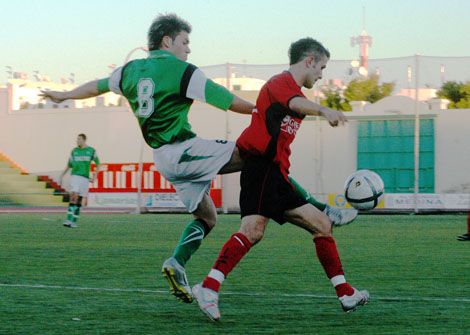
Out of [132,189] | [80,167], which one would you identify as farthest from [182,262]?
[132,189]

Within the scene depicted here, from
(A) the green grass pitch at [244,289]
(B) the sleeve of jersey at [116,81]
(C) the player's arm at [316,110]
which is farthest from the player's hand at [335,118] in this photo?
(B) the sleeve of jersey at [116,81]

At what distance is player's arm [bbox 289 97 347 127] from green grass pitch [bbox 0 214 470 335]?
1187 mm

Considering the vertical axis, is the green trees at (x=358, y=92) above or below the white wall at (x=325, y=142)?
above

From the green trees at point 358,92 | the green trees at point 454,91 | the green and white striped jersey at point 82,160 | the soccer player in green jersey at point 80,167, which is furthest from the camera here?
the green trees at point 454,91

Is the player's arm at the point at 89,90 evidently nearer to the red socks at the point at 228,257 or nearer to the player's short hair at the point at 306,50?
the player's short hair at the point at 306,50

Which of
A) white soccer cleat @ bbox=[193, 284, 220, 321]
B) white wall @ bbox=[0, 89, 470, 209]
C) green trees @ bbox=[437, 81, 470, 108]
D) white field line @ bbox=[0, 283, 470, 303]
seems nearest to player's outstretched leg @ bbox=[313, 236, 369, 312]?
white soccer cleat @ bbox=[193, 284, 220, 321]

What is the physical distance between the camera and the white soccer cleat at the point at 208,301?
20.4ft

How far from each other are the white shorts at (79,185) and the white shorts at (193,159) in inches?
596

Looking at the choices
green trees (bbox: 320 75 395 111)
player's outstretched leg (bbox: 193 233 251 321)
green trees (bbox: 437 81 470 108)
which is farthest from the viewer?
green trees (bbox: 437 81 470 108)

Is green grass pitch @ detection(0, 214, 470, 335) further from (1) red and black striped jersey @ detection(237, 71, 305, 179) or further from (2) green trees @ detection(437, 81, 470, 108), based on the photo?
(2) green trees @ detection(437, 81, 470, 108)

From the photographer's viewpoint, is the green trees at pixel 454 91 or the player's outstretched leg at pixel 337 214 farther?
the green trees at pixel 454 91

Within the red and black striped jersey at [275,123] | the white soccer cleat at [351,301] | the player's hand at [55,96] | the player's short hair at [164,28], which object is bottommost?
the white soccer cleat at [351,301]

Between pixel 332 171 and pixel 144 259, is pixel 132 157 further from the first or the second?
pixel 144 259

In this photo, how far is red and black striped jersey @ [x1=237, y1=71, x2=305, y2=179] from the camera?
655 centimetres
